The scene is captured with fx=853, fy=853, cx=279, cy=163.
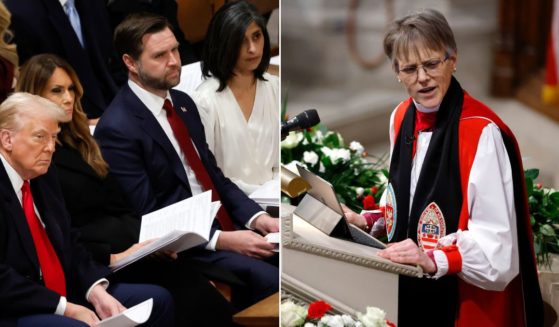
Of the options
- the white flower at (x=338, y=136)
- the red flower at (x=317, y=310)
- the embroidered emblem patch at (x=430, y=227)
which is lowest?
the red flower at (x=317, y=310)

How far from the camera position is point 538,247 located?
2.59m

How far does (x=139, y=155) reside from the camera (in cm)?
278

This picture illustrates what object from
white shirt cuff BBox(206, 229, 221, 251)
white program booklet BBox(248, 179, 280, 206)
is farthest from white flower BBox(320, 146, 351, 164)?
white shirt cuff BBox(206, 229, 221, 251)

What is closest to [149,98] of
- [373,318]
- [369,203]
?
[369,203]

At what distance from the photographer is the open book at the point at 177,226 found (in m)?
2.53

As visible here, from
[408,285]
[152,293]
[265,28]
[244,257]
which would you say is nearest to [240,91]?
[265,28]

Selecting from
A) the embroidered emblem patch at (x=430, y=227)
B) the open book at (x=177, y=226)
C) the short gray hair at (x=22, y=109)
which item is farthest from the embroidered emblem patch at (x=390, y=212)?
the short gray hair at (x=22, y=109)

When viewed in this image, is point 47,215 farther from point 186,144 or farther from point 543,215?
point 543,215

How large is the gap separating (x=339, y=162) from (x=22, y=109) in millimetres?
1083

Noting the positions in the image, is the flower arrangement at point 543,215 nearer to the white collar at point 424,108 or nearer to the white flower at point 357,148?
the white collar at point 424,108

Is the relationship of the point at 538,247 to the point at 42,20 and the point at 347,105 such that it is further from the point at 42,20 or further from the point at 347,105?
the point at 42,20

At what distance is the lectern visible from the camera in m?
2.04

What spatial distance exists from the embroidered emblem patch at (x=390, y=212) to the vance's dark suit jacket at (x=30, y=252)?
92 centimetres

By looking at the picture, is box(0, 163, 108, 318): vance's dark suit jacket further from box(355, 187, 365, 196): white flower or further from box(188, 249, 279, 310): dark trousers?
box(355, 187, 365, 196): white flower
